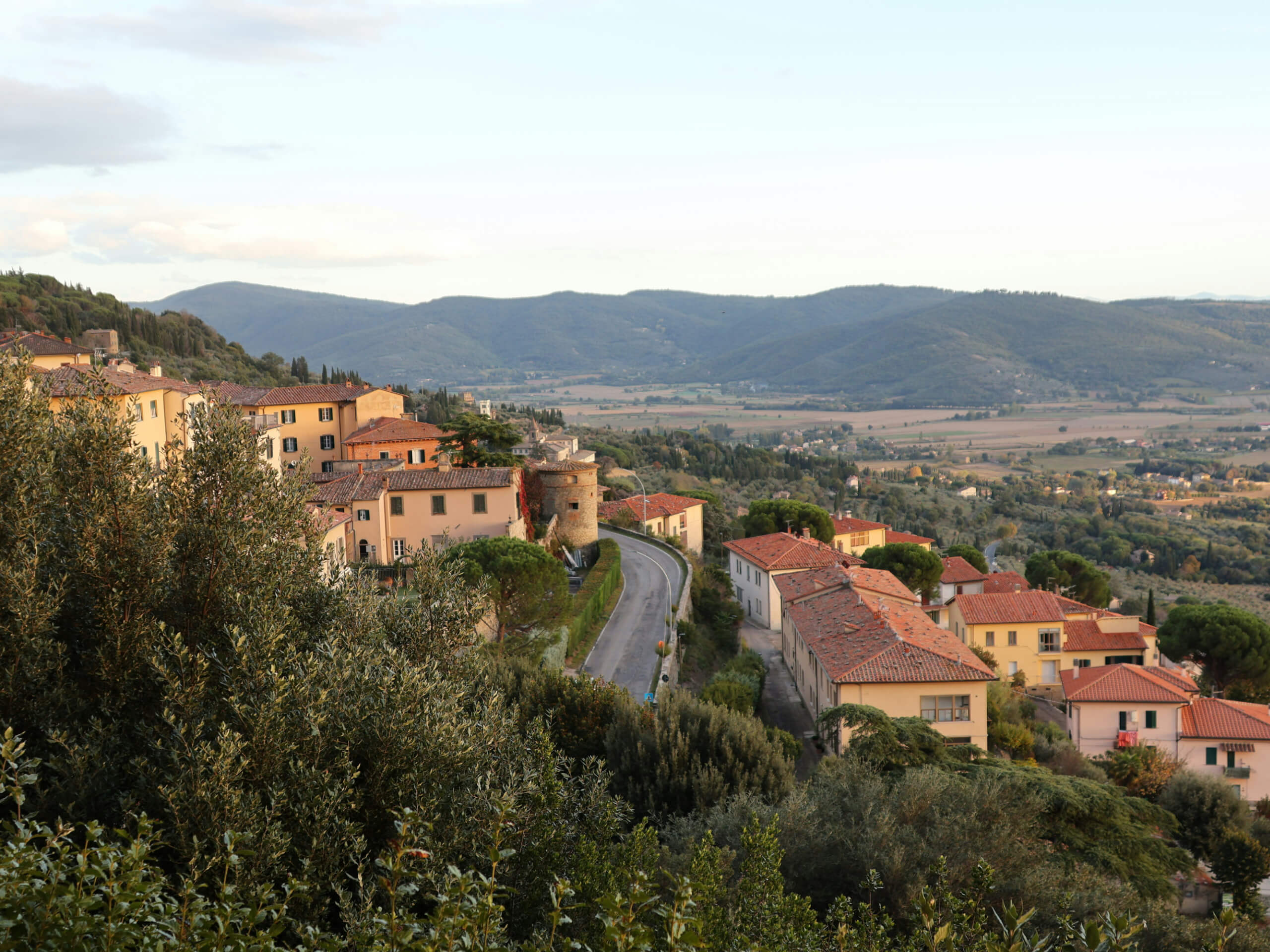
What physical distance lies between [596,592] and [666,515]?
2299 centimetres

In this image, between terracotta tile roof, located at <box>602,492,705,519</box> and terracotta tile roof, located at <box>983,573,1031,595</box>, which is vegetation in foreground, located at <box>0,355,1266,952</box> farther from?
terracotta tile roof, located at <box>983,573,1031,595</box>

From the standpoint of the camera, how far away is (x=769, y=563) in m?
46.8

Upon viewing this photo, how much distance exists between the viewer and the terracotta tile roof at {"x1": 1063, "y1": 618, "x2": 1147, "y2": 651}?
154 feet

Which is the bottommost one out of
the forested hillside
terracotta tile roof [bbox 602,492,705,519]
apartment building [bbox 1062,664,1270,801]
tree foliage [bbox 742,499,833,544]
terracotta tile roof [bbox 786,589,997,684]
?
apartment building [bbox 1062,664,1270,801]

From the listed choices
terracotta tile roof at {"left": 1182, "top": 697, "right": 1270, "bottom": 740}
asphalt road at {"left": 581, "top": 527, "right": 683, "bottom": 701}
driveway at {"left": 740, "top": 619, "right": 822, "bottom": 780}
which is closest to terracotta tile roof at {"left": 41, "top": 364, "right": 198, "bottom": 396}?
asphalt road at {"left": 581, "top": 527, "right": 683, "bottom": 701}

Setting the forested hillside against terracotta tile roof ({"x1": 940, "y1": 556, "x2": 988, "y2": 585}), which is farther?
the forested hillside

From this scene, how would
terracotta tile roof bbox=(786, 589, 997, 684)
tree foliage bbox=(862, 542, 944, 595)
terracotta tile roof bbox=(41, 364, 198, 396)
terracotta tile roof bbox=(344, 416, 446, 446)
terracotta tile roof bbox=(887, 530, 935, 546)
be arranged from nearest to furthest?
terracotta tile roof bbox=(786, 589, 997, 684), terracotta tile roof bbox=(41, 364, 198, 396), terracotta tile roof bbox=(344, 416, 446, 446), tree foliage bbox=(862, 542, 944, 595), terracotta tile roof bbox=(887, 530, 935, 546)

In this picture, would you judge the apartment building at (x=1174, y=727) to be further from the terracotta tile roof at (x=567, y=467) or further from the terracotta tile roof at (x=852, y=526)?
the terracotta tile roof at (x=852, y=526)

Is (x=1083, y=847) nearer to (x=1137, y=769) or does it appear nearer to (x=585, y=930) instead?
(x=1137, y=769)

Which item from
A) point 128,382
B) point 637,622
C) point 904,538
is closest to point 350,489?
point 128,382

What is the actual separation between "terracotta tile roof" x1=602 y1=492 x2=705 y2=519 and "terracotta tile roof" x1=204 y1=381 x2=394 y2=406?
15.6 metres

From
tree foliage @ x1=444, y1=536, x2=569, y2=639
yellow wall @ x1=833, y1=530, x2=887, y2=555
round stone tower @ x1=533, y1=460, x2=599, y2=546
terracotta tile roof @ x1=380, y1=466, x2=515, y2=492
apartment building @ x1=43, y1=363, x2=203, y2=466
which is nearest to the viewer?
tree foliage @ x1=444, y1=536, x2=569, y2=639

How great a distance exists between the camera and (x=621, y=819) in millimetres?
13055

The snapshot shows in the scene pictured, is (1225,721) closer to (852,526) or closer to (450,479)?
(852,526)
